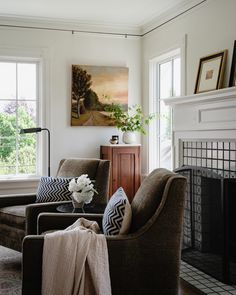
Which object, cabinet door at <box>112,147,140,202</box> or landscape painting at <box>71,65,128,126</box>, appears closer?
cabinet door at <box>112,147,140,202</box>

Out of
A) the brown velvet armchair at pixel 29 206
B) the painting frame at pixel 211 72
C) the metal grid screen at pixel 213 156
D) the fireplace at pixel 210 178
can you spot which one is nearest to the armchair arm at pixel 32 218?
the brown velvet armchair at pixel 29 206

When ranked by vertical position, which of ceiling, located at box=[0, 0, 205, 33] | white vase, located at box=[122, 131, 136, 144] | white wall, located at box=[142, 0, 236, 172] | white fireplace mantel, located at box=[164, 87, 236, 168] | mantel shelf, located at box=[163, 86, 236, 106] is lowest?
white vase, located at box=[122, 131, 136, 144]

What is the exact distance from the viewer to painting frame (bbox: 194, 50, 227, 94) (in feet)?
11.7

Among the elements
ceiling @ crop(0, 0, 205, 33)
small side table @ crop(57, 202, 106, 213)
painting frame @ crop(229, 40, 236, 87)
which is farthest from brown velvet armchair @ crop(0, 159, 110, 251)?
ceiling @ crop(0, 0, 205, 33)

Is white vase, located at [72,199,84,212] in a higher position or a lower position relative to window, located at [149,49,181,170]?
lower

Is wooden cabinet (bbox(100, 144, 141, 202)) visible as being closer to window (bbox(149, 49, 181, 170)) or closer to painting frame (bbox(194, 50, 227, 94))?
window (bbox(149, 49, 181, 170))

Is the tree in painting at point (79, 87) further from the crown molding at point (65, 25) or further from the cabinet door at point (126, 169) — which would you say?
the cabinet door at point (126, 169)

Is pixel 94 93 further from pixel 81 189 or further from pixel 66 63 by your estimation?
pixel 81 189

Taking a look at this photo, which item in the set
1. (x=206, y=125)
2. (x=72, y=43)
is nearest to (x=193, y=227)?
(x=206, y=125)

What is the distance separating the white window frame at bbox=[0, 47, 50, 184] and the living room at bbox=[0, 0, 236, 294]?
0.4 inches

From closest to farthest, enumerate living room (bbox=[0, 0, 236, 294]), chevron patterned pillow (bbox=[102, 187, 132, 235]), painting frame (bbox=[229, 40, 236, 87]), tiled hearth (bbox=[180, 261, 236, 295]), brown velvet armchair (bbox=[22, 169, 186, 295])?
brown velvet armchair (bbox=[22, 169, 186, 295]) → chevron patterned pillow (bbox=[102, 187, 132, 235]) → tiled hearth (bbox=[180, 261, 236, 295]) → painting frame (bbox=[229, 40, 236, 87]) → living room (bbox=[0, 0, 236, 294])

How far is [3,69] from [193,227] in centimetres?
290

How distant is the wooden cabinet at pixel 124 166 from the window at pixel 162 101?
0.32 meters

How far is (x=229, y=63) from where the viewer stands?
11.6 feet
